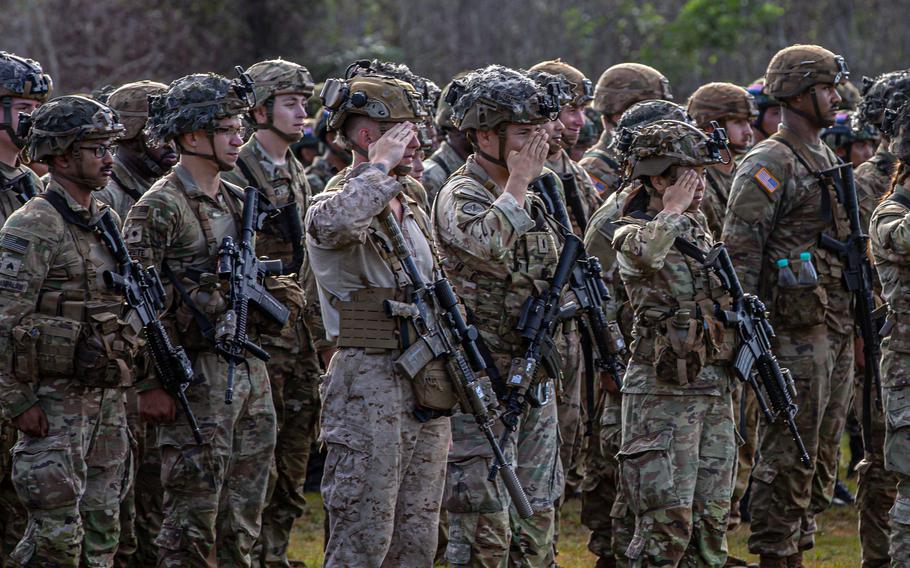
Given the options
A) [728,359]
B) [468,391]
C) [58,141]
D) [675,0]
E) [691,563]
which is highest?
[675,0]

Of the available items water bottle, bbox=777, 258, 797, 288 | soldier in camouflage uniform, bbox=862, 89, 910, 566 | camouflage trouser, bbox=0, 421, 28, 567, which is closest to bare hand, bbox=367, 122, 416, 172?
camouflage trouser, bbox=0, 421, 28, 567

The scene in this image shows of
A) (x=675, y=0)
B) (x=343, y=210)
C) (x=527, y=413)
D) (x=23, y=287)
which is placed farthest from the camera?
(x=675, y=0)

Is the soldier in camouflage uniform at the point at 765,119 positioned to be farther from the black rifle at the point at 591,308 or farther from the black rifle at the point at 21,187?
the black rifle at the point at 21,187

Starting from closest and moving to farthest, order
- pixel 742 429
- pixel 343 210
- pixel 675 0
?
1. pixel 343 210
2. pixel 742 429
3. pixel 675 0

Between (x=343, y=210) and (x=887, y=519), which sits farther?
(x=887, y=519)

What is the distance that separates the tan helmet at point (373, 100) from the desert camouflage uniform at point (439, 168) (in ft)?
9.42

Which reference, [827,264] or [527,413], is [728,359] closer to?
[527,413]

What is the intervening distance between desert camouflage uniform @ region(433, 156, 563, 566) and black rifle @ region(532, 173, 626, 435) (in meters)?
0.37

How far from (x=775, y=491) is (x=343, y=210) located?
3830 mm

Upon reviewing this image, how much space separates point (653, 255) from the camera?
6672 mm

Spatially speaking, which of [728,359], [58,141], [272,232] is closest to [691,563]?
[728,359]

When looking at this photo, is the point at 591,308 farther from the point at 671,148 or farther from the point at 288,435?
the point at 288,435

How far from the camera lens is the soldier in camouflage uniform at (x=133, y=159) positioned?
815 centimetres

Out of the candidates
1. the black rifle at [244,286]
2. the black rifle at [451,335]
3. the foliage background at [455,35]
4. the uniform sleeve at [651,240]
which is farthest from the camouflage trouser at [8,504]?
the foliage background at [455,35]
